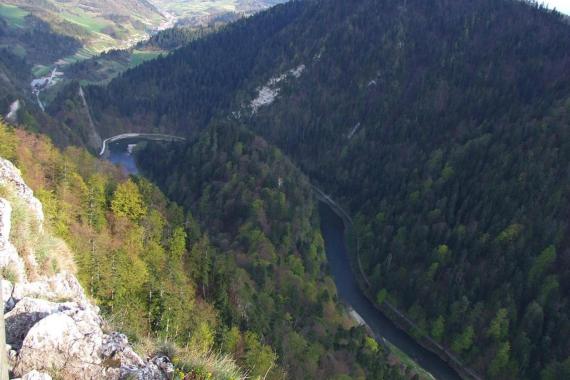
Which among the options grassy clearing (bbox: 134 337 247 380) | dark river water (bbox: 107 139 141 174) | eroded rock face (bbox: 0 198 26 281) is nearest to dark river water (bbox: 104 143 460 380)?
dark river water (bbox: 107 139 141 174)

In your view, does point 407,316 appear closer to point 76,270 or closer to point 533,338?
point 533,338

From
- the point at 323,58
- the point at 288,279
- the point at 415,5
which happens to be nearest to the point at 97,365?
the point at 288,279

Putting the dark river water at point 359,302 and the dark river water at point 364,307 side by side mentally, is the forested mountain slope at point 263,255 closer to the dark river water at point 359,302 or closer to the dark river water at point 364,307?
the dark river water at point 364,307

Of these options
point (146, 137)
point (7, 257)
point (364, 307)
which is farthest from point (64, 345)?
point (146, 137)

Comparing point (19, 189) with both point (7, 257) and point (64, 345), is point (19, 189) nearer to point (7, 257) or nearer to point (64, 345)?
point (7, 257)

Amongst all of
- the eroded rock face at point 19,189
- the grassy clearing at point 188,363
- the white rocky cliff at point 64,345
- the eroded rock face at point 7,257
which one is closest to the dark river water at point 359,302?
the eroded rock face at point 19,189

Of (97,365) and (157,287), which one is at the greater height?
(97,365)
